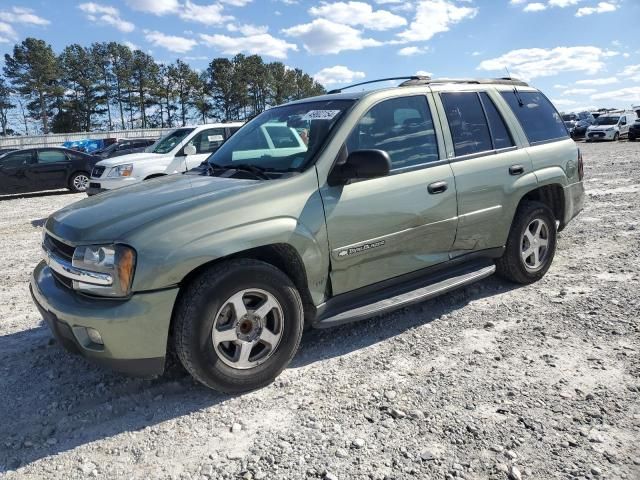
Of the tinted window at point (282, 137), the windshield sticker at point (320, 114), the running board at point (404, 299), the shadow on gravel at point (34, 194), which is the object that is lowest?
the running board at point (404, 299)

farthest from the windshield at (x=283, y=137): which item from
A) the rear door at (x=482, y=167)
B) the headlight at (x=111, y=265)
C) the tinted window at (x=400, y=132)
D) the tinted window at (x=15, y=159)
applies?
the tinted window at (x=15, y=159)

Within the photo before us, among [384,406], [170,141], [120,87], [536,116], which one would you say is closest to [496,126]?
[536,116]

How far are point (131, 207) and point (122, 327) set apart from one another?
819 millimetres

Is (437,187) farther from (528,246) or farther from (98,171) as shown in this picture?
(98,171)

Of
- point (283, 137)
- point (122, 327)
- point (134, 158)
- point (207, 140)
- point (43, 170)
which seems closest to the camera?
point (122, 327)

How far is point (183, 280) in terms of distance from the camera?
2959 mm

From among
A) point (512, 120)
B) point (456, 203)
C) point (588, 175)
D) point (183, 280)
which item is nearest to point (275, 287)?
point (183, 280)

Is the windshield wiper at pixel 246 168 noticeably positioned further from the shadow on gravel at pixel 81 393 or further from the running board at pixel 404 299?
the shadow on gravel at pixel 81 393

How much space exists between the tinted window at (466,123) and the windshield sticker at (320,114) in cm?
102

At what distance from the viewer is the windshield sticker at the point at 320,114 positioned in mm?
3717

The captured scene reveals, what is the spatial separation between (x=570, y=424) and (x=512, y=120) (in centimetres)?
289

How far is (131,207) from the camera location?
322cm

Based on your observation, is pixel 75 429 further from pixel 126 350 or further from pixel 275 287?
pixel 275 287

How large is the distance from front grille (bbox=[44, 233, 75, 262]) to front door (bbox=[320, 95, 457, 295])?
1585mm
